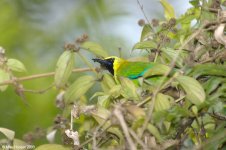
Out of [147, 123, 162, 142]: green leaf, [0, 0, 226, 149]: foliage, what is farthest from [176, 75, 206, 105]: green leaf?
[147, 123, 162, 142]: green leaf

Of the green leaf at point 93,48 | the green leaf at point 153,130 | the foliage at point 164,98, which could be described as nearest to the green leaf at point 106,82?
the foliage at point 164,98

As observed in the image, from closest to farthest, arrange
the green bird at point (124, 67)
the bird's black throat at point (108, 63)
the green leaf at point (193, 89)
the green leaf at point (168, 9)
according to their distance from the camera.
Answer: the green leaf at point (193, 89) < the green leaf at point (168, 9) < the green bird at point (124, 67) < the bird's black throat at point (108, 63)

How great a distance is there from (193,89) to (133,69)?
983mm

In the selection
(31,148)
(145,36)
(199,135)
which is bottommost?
(199,135)

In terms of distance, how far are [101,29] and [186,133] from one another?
159 centimetres

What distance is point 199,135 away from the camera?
5.29ft

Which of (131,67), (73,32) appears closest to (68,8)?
(73,32)

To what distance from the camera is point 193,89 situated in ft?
4.81

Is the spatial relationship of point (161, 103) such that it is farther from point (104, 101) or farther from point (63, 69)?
point (63, 69)

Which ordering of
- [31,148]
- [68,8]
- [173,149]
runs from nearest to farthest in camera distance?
[173,149], [31,148], [68,8]

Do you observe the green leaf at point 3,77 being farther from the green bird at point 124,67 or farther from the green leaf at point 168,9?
the green leaf at point 168,9

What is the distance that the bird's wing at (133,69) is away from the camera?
228cm

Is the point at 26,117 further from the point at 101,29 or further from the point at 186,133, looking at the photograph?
the point at 186,133

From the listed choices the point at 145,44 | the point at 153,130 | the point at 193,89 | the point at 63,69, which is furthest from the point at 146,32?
the point at 153,130
